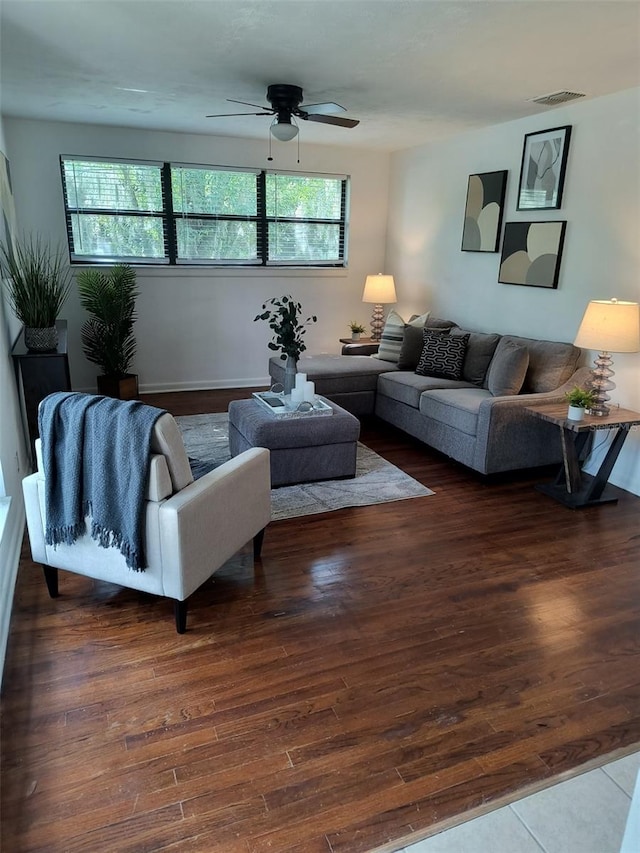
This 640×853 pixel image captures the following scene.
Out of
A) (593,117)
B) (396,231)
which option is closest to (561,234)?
(593,117)

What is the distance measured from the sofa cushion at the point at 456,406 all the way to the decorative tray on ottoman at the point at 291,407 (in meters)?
0.88

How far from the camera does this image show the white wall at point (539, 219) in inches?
149

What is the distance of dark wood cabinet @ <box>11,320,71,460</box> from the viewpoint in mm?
3557

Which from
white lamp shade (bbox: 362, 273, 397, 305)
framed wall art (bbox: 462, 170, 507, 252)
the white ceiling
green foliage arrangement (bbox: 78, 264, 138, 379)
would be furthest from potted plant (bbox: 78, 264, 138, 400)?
framed wall art (bbox: 462, 170, 507, 252)

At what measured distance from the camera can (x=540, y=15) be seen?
8.16ft

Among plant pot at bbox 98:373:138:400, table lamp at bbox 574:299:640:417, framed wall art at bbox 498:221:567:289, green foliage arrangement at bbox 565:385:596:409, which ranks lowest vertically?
plant pot at bbox 98:373:138:400

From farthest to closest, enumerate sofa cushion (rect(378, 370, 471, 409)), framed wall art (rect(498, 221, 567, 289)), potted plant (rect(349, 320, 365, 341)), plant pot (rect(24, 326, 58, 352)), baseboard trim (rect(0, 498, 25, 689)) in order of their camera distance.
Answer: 1. potted plant (rect(349, 320, 365, 341))
2. sofa cushion (rect(378, 370, 471, 409))
3. framed wall art (rect(498, 221, 567, 289))
4. plant pot (rect(24, 326, 58, 352))
5. baseboard trim (rect(0, 498, 25, 689))

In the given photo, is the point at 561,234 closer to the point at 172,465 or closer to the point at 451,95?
the point at 451,95

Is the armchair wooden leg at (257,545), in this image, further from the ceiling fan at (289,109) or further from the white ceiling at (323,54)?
the ceiling fan at (289,109)

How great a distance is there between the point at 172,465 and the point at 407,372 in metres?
3.25

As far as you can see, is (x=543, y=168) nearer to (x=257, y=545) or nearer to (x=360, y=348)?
(x=360, y=348)

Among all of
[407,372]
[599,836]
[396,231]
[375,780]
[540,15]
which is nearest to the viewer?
[599,836]

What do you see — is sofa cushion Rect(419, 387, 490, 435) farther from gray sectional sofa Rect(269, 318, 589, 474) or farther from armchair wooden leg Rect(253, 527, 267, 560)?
armchair wooden leg Rect(253, 527, 267, 560)

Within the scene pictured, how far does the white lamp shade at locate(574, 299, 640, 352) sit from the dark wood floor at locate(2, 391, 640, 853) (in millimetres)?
1180
